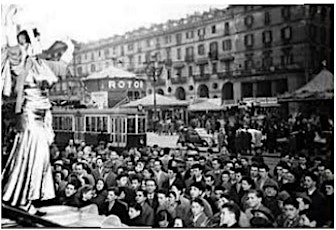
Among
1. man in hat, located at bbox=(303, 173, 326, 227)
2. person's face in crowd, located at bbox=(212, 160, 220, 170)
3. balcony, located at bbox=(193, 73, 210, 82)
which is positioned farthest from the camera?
balcony, located at bbox=(193, 73, 210, 82)

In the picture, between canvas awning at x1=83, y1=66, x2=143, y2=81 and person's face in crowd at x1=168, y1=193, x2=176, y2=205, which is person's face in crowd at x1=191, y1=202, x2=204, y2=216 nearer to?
person's face in crowd at x1=168, y1=193, x2=176, y2=205

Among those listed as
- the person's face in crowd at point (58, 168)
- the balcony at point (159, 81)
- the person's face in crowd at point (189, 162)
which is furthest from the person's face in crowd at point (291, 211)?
the person's face in crowd at point (58, 168)

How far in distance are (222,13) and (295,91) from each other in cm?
49

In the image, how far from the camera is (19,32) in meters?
2.16

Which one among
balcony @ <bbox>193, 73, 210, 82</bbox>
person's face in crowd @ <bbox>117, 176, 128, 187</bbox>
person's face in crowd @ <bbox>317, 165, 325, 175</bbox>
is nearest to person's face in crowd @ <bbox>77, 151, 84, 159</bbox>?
person's face in crowd @ <bbox>117, 176, 128, 187</bbox>

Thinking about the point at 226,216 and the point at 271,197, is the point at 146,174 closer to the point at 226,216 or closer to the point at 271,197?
the point at 226,216

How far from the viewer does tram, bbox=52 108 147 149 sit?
86.0 inches

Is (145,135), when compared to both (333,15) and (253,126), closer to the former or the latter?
(253,126)

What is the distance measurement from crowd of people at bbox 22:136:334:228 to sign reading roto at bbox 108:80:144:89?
0.28 metres

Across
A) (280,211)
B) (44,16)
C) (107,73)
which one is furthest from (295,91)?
(44,16)

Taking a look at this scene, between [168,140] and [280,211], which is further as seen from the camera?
[168,140]

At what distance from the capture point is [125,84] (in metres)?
2.17

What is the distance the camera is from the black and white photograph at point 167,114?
2.04 metres

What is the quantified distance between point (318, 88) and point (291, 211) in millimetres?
562
